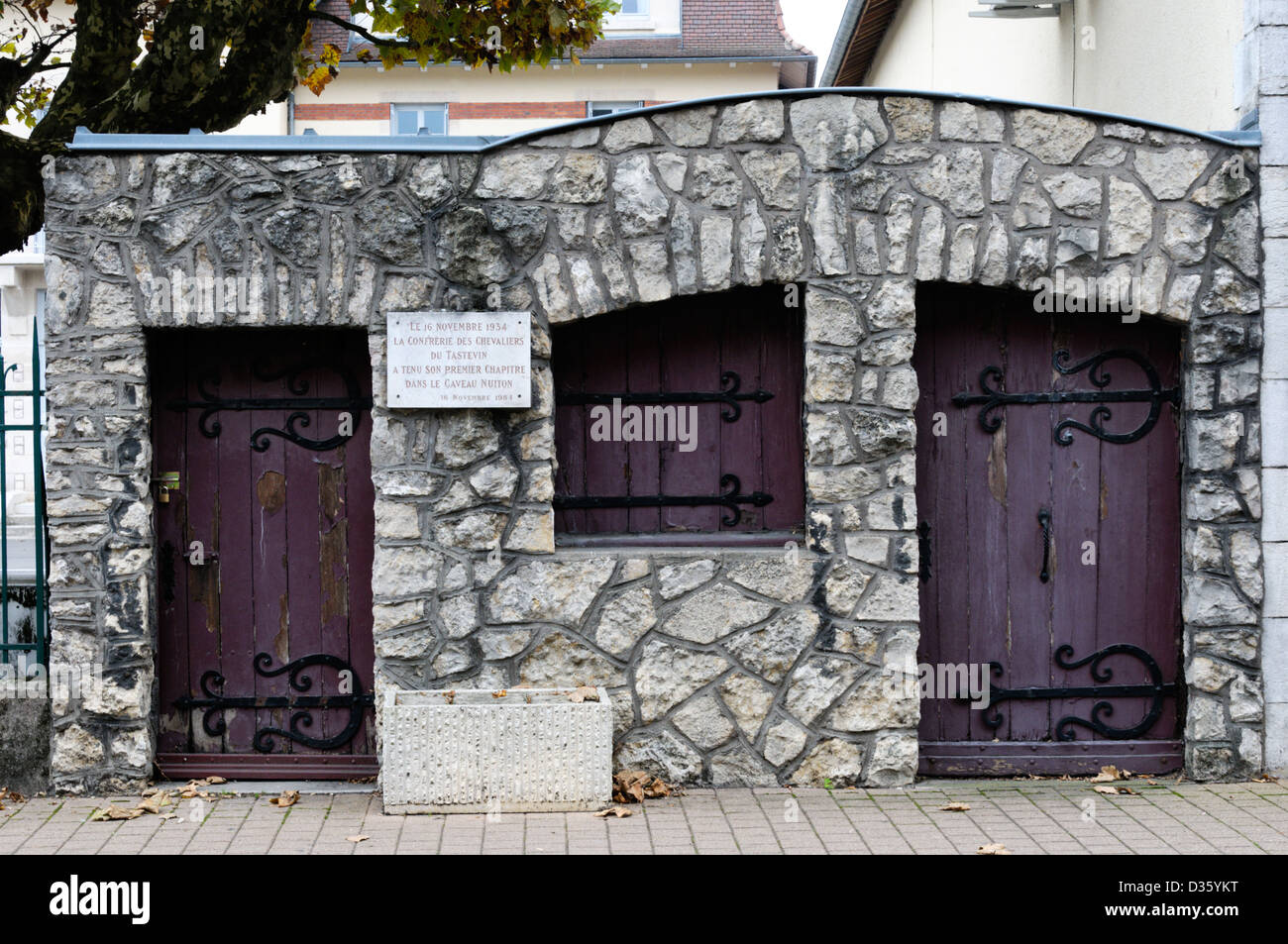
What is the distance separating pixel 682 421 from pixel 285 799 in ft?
8.03

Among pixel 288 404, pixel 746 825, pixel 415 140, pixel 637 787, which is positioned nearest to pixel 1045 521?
pixel 746 825

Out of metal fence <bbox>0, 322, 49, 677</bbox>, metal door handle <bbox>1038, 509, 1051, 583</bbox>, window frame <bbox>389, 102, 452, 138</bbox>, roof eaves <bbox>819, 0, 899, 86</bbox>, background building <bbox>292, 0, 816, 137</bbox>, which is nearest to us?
metal fence <bbox>0, 322, 49, 677</bbox>

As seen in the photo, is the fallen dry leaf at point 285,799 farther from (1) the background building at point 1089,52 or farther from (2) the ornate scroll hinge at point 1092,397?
(1) the background building at point 1089,52

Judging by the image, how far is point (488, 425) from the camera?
19.3 feet

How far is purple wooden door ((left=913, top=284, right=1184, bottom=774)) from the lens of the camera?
6188mm

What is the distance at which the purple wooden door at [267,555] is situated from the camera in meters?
6.12

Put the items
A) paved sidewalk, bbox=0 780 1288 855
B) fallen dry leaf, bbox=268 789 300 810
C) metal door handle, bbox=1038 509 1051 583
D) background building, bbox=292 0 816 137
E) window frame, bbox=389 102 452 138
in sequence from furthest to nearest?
window frame, bbox=389 102 452 138 < background building, bbox=292 0 816 137 < metal door handle, bbox=1038 509 1051 583 < fallen dry leaf, bbox=268 789 300 810 < paved sidewalk, bbox=0 780 1288 855

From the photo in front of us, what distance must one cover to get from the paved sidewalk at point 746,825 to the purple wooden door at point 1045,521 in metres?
0.45

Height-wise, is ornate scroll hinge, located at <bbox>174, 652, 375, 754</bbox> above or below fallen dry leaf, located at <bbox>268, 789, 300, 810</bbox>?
above

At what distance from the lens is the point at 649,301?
231 inches

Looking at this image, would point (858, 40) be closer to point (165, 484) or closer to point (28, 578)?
point (165, 484)

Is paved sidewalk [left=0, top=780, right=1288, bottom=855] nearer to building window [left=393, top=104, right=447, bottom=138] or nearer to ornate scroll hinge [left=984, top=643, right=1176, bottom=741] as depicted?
ornate scroll hinge [left=984, top=643, right=1176, bottom=741]

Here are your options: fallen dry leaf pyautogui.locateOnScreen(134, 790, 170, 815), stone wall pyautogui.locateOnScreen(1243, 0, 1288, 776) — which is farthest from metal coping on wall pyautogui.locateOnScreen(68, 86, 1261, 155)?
fallen dry leaf pyautogui.locateOnScreen(134, 790, 170, 815)

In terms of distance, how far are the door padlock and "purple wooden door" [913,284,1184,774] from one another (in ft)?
11.4
